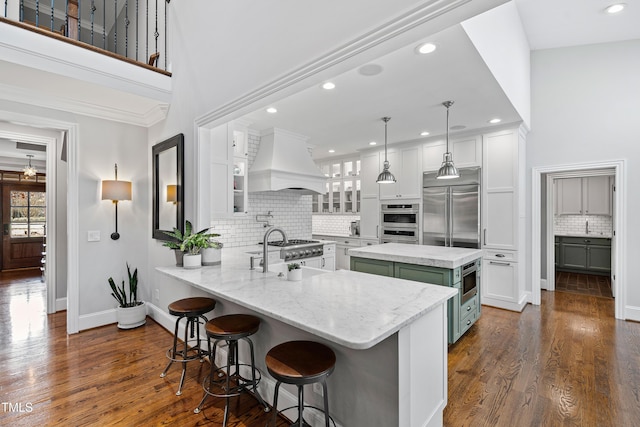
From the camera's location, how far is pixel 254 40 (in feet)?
7.41

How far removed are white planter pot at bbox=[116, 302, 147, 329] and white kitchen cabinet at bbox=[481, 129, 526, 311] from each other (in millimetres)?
4813

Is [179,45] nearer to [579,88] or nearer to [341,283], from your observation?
[341,283]

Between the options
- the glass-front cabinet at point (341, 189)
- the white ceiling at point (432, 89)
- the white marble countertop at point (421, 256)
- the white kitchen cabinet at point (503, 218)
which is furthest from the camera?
the glass-front cabinet at point (341, 189)

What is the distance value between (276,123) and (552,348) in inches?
168

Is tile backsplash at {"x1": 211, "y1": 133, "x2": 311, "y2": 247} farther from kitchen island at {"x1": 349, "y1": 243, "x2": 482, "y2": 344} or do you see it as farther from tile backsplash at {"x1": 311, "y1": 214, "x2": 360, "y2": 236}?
kitchen island at {"x1": 349, "y1": 243, "x2": 482, "y2": 344}

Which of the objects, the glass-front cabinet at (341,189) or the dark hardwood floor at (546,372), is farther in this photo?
the glass-front cabinet at (341,189)

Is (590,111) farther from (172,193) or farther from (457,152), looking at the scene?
(172,193)

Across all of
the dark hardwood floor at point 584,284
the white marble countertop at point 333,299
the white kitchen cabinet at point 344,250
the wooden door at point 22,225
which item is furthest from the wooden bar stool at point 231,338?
the wooden door at point 22,225

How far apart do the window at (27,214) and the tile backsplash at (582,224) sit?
12.3 metres

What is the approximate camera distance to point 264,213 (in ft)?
16.2

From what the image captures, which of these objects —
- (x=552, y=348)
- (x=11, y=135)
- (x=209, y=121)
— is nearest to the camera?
(x=209, y=121)

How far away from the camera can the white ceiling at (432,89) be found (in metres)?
2.60

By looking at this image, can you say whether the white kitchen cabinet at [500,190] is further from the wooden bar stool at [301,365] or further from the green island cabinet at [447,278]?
the wooden bar stool at [301,365]

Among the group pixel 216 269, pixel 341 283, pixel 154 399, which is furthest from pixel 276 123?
pixel 154 399
